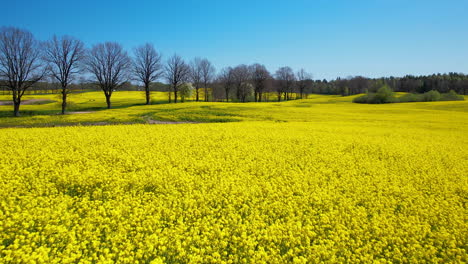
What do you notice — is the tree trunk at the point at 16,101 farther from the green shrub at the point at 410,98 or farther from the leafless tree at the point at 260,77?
the green shrub at the point at 410,98

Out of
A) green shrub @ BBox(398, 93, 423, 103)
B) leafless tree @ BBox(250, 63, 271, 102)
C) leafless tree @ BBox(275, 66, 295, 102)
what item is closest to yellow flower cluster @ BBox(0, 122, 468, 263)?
green shrub @ BBox(398, 93, 423, 103)

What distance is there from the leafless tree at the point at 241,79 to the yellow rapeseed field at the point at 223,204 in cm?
6033

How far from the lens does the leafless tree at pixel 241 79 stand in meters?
71.8

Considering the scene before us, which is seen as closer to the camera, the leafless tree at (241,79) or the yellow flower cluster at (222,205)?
the yellow flower cluster at (222,205)

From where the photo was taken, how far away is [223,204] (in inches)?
289

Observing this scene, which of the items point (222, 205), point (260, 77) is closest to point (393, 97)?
point (260, 77)

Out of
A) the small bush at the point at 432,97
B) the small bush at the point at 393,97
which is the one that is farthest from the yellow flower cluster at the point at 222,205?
the small bush at the point at 432,97

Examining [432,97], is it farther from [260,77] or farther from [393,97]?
[260,77]

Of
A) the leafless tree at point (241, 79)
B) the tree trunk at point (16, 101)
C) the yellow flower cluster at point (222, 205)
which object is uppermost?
the leafless tree at point (241, 79)

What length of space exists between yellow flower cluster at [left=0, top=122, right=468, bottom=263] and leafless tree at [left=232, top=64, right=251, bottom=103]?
2381 inches

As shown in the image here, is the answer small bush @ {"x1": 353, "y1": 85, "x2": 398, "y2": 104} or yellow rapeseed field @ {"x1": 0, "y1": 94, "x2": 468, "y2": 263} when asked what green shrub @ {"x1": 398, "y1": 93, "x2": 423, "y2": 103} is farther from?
yellow rapeseed field @ {"x1": 0, "y1": 94, "x2": 468, "y2": 263}

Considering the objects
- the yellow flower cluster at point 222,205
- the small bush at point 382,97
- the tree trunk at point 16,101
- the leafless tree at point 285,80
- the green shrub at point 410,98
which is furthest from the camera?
the leafless tree at point 285,80

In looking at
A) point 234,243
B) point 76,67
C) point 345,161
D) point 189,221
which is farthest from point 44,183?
point 76,67

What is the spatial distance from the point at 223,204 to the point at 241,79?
219 feet
